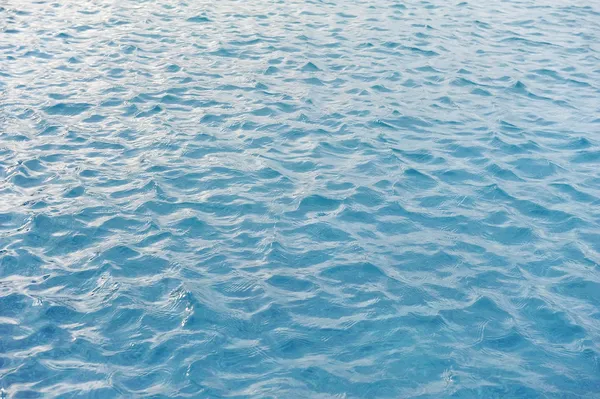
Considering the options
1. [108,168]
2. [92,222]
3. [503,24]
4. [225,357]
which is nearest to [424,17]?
[503,24]

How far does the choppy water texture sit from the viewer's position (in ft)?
25.1

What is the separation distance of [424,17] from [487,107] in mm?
5734

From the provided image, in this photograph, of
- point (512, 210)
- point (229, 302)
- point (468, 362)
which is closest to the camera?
point (468, 362)

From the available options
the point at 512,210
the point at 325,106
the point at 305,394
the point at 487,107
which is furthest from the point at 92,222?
the point at 487,107

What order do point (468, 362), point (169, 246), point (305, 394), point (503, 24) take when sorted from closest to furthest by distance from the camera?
point (305, 394) → point (468, 362) → point (169, 246) → point (503, 24)

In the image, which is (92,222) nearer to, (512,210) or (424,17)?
(512,210)

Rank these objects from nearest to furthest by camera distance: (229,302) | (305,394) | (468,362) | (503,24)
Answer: (305,394), (468,362), (229,302), (503,24)

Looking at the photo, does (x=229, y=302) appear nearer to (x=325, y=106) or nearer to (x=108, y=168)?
(x=108, y=168)

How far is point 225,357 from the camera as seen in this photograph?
762 centimetres

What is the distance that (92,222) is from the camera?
31.8 feet

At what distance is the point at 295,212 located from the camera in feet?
33.4

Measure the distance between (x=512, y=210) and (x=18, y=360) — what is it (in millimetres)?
7381

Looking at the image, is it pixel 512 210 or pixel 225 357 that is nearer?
pixel 225 357

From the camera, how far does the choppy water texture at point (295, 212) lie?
7.64 meters
